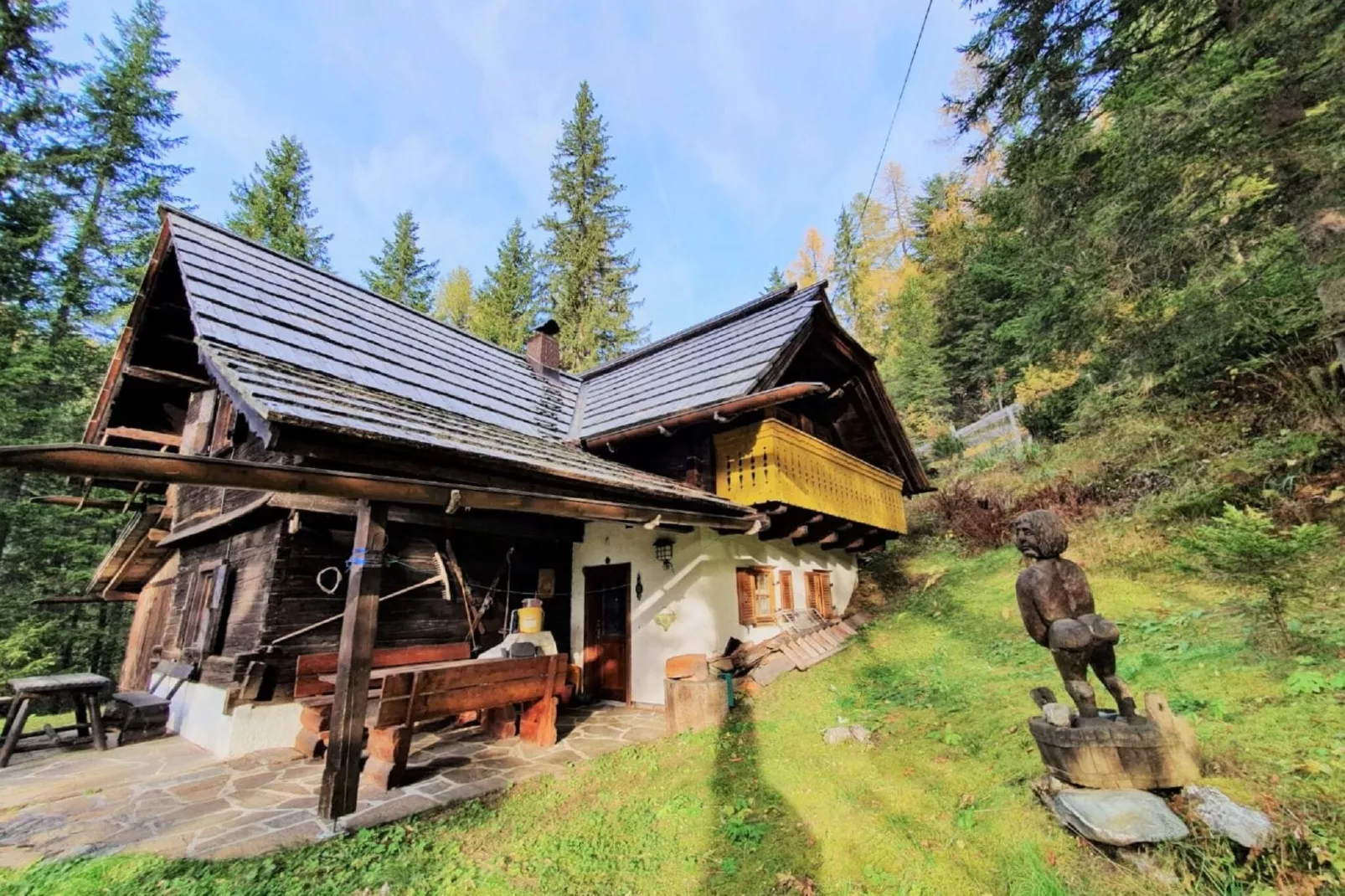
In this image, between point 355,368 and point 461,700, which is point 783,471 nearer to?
point 461,700

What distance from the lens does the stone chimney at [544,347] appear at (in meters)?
11.3

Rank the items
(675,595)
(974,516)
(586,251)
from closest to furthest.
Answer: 1. (675,595)
2. (974,516)
3. (586,251)

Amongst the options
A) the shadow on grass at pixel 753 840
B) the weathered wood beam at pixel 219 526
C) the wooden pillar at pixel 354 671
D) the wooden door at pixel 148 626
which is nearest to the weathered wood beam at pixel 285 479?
the wooden pillar at pixel 354 671

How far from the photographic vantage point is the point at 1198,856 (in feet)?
7.89

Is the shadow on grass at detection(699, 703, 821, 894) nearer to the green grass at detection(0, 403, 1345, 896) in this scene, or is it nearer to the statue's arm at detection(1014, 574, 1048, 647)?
the green grass at detection(0, 403, 1345, 896)

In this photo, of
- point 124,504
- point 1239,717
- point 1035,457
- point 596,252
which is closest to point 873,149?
point 1239,717

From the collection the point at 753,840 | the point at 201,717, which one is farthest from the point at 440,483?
the point at 201,717

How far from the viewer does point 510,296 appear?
21.2 meters

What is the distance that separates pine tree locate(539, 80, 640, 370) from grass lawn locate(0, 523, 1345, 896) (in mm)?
17036

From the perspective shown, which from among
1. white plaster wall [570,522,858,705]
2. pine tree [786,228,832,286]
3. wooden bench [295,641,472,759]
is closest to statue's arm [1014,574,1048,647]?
white plaster wall [570,522,858,705]

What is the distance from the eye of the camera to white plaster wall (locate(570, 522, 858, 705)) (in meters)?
7.34

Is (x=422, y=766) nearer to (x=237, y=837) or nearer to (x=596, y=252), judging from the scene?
(x=237, y=837)

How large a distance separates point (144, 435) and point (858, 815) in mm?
11228

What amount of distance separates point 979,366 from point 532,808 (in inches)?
953
